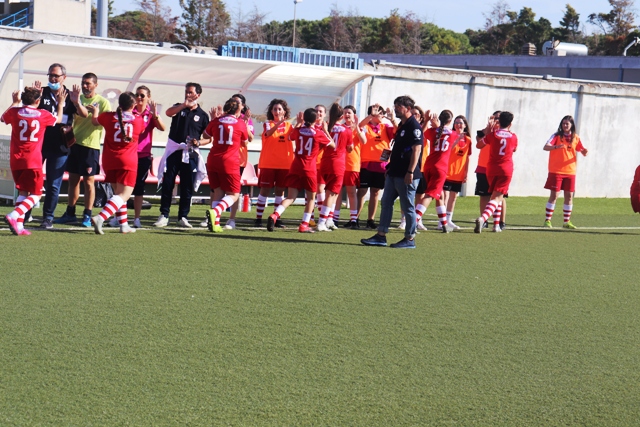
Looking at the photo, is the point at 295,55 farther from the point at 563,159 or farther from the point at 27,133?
the point at 27,133

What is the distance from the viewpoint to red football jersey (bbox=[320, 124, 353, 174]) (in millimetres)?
11883

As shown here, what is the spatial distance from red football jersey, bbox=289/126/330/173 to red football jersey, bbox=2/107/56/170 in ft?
10.4

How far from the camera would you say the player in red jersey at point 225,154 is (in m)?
10.9

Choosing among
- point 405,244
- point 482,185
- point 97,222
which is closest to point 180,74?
point 482,185

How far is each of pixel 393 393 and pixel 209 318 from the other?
194cm

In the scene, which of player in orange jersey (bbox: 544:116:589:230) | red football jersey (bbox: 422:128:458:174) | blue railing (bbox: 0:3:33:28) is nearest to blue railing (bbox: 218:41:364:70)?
player in orange jersey (bbox: 544:116:589:230)

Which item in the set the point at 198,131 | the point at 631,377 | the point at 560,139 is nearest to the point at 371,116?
the point at 198,131

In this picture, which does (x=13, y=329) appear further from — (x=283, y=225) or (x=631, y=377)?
(x=283, y=225)

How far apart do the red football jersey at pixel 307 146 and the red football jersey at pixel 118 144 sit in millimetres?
2204

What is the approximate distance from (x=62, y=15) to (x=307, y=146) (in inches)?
926

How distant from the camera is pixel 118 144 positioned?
1009 centimetres

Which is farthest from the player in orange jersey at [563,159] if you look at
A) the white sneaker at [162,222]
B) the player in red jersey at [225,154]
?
the white sneaker at [162,222]

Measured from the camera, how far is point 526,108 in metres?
→ 21.3

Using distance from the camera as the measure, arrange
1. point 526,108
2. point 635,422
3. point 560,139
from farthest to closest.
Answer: point 526,108 → point 560,139 → point 635,422
